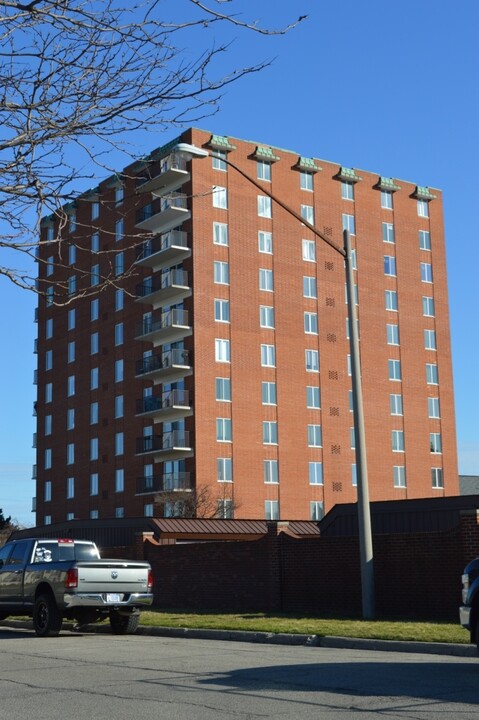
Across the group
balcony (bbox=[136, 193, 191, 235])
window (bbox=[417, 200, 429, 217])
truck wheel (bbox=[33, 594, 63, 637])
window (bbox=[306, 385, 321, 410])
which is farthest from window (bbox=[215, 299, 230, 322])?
truck wheel (bbox=[33, 594, 63, 637])

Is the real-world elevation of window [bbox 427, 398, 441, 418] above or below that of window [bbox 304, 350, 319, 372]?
below

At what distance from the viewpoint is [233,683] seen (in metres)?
11.2

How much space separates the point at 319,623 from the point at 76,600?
15.1ft

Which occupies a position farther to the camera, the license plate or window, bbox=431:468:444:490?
window, bbox=431:468:444:490

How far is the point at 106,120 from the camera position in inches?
393

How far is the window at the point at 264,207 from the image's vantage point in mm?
65062

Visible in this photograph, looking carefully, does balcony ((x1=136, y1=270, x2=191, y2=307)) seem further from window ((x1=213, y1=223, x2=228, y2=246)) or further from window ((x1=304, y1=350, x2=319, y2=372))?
window ((x1=304, y1=350, x2=319, y2=372))

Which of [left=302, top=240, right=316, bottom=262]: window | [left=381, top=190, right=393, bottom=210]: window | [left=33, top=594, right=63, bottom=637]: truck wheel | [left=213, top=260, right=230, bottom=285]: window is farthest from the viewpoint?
→ [left=381, top=190, right=393, bottom=210]: window

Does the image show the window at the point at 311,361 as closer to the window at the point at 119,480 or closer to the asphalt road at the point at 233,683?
the window at the point at 119,480

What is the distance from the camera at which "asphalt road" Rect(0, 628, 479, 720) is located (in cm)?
916

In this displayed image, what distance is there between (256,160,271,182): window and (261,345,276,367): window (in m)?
10.8

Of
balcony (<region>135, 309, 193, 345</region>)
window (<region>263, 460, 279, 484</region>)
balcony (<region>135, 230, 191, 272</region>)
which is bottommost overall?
window (<region>263, 460, 279, 484</region>)

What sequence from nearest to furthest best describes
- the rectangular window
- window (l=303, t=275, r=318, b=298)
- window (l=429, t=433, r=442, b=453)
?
window (l=303, t=275, r=318, b=298)
window (l=429, t=433, r=442, b=453)
the rectangular window

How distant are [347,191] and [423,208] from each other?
687 centimetres
